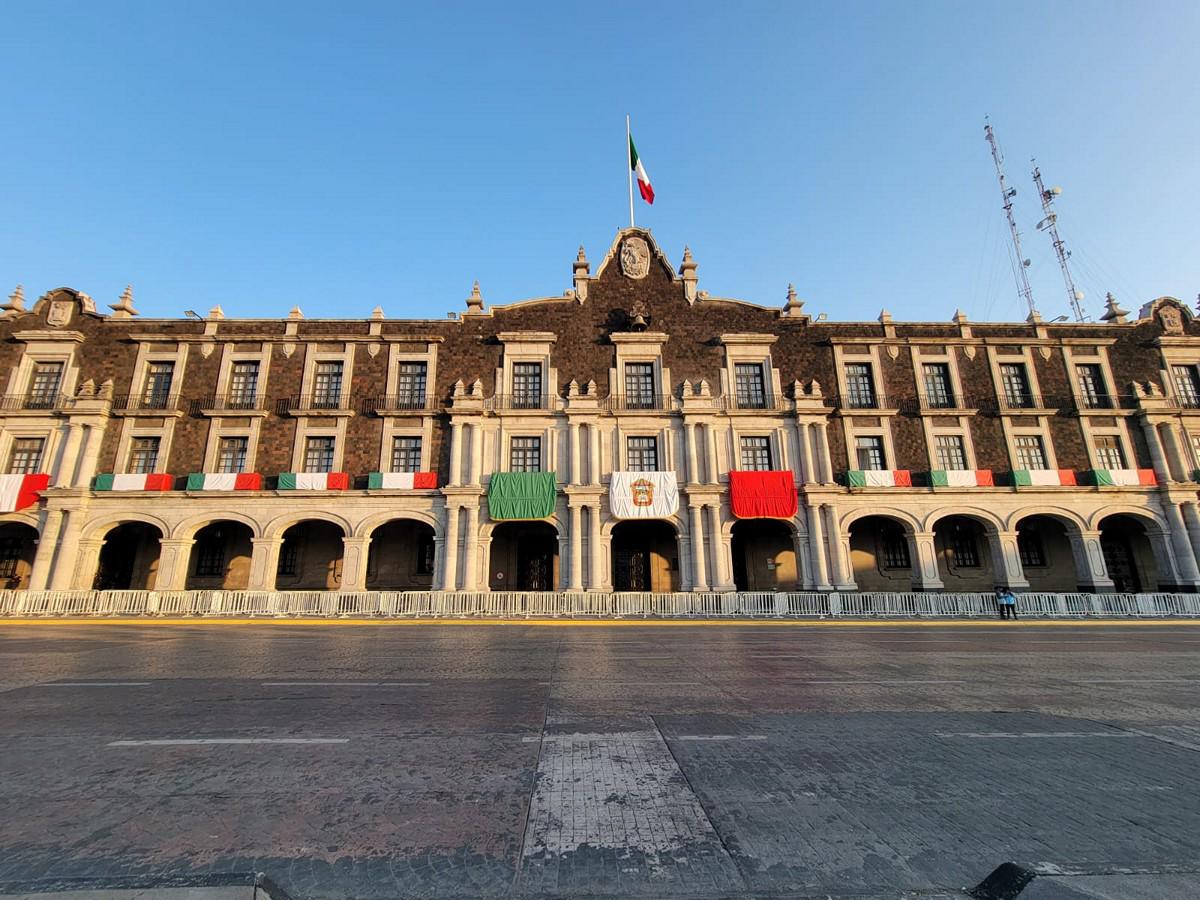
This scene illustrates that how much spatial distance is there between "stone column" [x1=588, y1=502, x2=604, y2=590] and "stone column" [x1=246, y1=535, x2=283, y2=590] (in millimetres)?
→ 14694

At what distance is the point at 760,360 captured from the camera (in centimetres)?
2892

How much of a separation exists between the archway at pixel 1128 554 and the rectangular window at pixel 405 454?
35405 millimetres

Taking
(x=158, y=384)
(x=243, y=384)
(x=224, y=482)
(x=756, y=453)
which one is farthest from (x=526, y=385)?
(x=158, y=384)

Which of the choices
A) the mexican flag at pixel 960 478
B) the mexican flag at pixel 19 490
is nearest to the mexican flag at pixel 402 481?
the mexican flag at pixel 19 490

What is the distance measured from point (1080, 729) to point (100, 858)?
29.7ft

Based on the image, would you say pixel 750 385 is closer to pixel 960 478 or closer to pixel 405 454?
pixel 960 478

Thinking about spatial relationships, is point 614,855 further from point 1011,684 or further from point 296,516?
point 296,516

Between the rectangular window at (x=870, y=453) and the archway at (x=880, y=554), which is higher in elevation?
the rectangular window at (x=870, y=453)

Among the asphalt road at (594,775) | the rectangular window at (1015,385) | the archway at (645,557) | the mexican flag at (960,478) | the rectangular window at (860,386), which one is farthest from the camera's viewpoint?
the rectangular window at (1015,385)

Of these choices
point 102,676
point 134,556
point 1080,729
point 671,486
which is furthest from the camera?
point 134,556

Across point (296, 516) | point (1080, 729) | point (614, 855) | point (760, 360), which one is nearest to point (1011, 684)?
point (1080, 729)

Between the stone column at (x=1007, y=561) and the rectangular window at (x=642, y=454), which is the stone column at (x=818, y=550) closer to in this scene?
the rectangular window at (x=642, y=454)

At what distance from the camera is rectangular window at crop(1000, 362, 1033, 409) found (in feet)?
95.1

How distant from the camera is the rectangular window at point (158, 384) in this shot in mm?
27938
